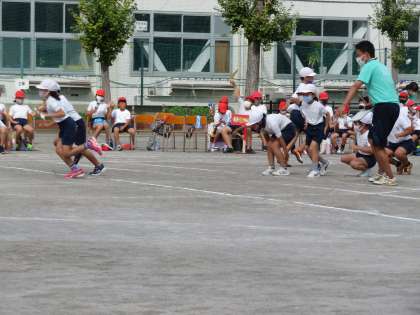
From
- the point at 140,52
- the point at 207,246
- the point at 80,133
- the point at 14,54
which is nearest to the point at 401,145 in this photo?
the point at 80,133

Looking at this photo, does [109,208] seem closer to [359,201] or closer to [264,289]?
[359,201]

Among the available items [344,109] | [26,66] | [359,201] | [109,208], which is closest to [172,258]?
[109,208]

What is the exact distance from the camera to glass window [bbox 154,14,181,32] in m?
50.5

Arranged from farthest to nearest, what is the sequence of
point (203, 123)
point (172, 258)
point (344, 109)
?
point (203, 123) < point (344, 109) < point (172, 258)

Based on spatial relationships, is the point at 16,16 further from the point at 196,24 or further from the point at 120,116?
the point at 120,116

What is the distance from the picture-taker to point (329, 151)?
3203cm

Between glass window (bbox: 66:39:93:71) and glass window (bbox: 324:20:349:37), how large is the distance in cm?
1006

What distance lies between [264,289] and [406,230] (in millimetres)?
4441

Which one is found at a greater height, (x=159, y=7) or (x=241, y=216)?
(x=159, y=7)

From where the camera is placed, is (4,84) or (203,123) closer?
(203,123)

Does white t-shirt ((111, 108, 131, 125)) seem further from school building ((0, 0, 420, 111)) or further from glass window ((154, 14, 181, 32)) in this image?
glass window ((154, 14, 181, 32))

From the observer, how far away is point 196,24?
Answer: 5100 cm

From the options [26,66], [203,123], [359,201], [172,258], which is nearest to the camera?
[172,258]

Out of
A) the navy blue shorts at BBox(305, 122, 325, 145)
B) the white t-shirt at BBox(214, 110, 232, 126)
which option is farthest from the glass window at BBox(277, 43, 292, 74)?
the navy blue shorts at BBox(305, 122, 325, 145)
